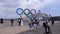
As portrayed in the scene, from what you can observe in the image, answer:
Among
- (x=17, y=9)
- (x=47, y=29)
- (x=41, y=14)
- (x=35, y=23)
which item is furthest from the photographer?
(x=17, y=9)

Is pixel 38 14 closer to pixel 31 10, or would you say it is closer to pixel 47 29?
pixel 31 10

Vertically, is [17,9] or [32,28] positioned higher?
[17,9]

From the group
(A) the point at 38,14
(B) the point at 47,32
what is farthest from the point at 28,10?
(B) the point at 47,32

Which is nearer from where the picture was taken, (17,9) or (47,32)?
(47,32)

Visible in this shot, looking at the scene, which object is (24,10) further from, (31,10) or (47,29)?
(47,29)

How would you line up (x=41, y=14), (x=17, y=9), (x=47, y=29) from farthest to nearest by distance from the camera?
1. (x=17, y=9)
2. (x=41, y=14)
3. (x=47, y=29)

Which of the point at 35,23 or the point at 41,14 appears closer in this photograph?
the point at 35,23

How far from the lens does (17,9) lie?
35750mm

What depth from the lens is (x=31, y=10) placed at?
122ft

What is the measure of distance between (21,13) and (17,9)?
0.93m

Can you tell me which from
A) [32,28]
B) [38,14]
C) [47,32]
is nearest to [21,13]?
[38,14]

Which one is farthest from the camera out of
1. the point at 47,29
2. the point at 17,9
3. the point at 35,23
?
the point at 17,9

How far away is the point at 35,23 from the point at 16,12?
33.8 feet

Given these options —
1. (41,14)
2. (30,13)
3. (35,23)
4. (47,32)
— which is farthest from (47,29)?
(30,13)
